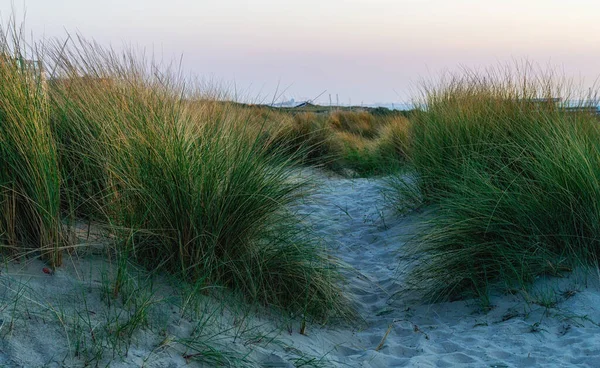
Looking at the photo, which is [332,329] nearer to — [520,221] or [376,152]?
[520,221]

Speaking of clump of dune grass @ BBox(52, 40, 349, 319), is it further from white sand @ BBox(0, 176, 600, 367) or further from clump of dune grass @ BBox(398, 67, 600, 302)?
clump of dune grass @ BBox(398, 67, 600, 302)

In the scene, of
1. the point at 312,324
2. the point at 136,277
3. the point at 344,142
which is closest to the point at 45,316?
the point at 136,277

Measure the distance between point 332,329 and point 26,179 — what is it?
71.1 inches

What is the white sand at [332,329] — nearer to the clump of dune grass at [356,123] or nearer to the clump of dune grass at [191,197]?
the clump of dune grass at [191,197]

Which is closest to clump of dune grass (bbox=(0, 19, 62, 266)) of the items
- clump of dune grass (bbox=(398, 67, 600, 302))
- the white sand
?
the white sand

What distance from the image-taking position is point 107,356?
2.45 m

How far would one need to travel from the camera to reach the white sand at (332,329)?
2516 mm

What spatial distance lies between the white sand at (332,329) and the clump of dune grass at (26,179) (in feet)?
0.46

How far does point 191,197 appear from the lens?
10.8 feet

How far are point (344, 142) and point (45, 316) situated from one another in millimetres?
9208

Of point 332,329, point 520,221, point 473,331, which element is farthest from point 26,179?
point 520,221

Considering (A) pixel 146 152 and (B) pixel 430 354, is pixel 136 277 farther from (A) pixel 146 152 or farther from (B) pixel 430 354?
(B) pixel 430 354

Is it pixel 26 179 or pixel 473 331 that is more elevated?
pixel 26 179

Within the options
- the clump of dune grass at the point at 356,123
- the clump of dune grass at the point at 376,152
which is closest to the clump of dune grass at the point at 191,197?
the clump of dune grass at the point at 376,152
